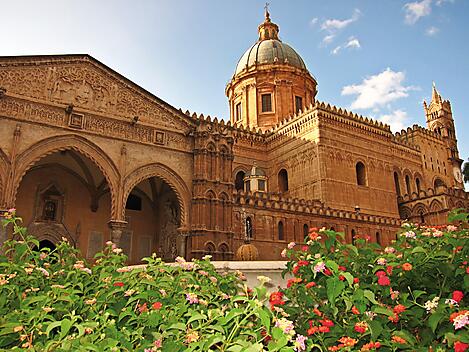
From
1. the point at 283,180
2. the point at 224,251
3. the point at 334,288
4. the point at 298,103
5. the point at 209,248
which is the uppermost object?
the point at 298,103

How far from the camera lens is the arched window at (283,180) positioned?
32.3 meters

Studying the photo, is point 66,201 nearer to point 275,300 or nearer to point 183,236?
point 183,236

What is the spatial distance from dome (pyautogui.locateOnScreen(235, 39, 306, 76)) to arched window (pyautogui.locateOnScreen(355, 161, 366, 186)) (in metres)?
13.2

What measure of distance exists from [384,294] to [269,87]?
3614cm

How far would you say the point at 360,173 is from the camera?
31.4 m

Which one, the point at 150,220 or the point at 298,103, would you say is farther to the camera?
the point at 298,103

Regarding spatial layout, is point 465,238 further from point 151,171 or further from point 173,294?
point 151,171

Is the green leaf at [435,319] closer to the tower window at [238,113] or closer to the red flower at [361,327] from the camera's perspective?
the red flower at [361,327]

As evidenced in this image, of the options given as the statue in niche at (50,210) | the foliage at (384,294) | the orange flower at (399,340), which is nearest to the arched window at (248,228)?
the statue in niche at (50,210)

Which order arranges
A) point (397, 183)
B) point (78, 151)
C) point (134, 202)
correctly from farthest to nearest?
point (397, 183) → point (134, 202) → point (78, 151)

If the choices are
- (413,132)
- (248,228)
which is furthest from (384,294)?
(413,132)

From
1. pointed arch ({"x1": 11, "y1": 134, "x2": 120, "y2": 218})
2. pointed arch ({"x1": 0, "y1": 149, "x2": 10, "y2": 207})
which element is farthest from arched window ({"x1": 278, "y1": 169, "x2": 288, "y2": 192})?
pointed arch ({"x1": 0, "y1": 149, "x2": 10, "y2": 207})

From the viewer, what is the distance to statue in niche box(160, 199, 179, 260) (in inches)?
796

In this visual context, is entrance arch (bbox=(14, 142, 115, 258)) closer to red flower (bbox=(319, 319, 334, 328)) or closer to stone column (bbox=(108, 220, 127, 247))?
stone column (bbox=(108, 220, 127, 247))
